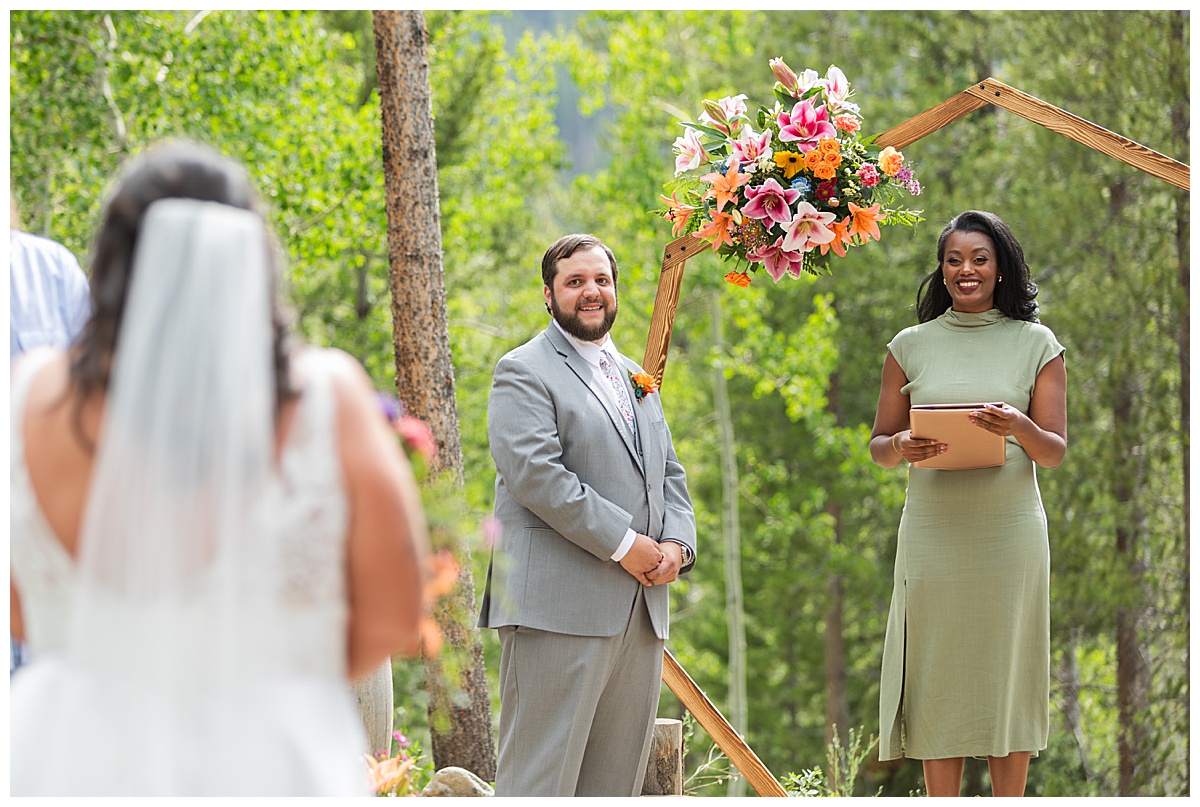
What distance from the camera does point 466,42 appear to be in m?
13.0

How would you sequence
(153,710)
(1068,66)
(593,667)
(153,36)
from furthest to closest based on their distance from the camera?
(1068,66), (153,36), (593,667), (153,710)

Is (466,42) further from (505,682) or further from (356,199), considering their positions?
(505,682)

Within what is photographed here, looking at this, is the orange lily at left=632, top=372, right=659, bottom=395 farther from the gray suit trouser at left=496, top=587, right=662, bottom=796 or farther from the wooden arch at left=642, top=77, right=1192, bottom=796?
the gray suit trouser at left=496, top=587, right=662, bottom=796

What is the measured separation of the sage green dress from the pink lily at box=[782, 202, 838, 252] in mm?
511

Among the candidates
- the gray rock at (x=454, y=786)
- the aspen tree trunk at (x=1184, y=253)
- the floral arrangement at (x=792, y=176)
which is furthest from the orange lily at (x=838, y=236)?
the aspen tree trunk at (x=1184, y=253)

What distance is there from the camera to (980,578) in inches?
138

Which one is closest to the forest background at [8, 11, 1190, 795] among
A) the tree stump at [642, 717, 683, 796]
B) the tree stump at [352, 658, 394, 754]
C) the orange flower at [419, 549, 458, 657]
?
the tree stump at [642, 717, 683, 796]

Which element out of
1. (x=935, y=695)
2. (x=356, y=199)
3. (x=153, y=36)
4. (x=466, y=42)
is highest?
(x=466, y=42)

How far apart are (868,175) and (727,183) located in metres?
0.44

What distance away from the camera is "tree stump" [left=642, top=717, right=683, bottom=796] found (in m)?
4.08

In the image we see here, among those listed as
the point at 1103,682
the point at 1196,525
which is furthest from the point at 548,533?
the point at 1103,682

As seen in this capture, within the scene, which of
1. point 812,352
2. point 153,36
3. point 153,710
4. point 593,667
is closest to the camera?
point 153,710

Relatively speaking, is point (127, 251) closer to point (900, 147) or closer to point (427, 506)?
point (427, 506)

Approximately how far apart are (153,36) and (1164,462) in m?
8.96
